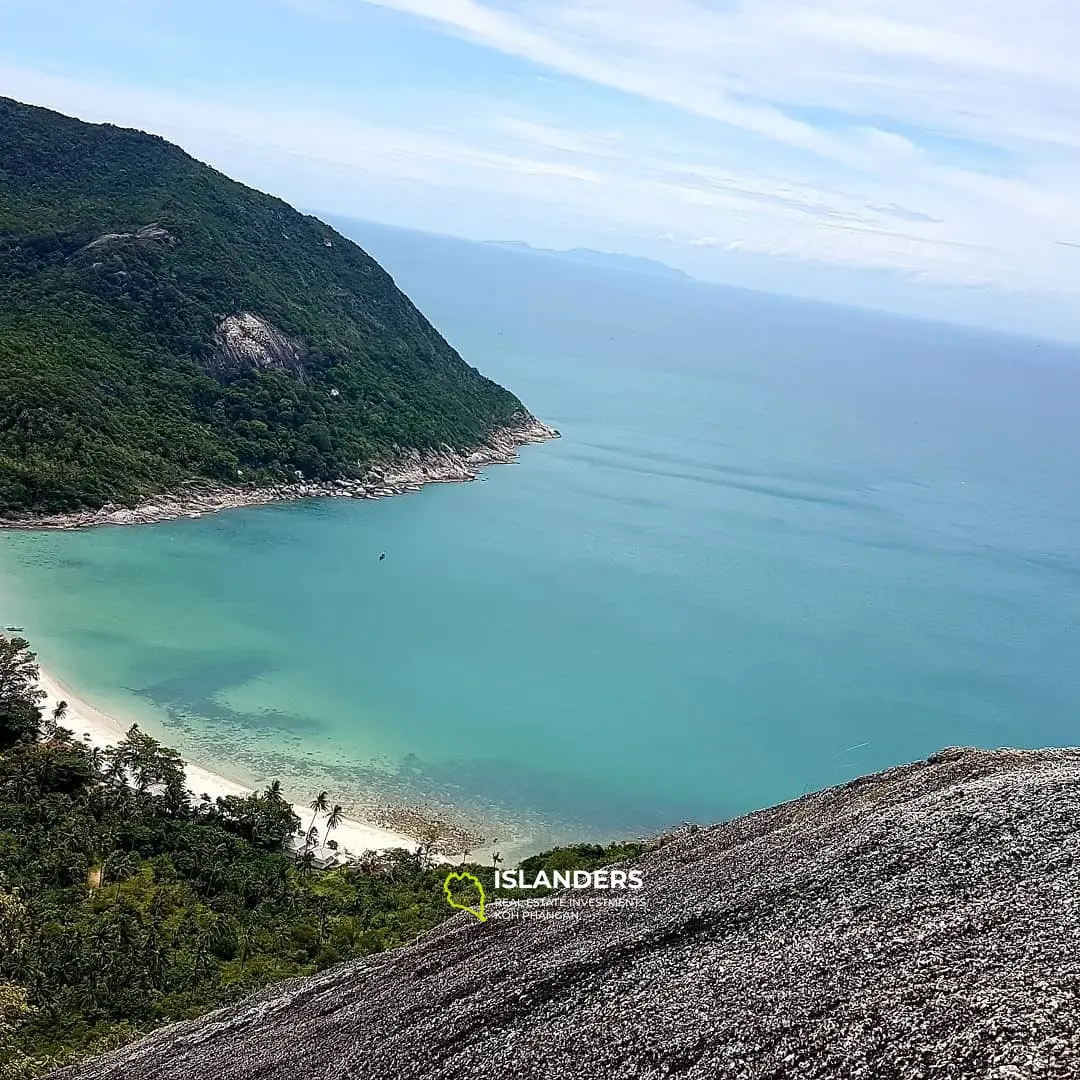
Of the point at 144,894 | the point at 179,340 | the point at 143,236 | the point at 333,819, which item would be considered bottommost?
the point at 144,894

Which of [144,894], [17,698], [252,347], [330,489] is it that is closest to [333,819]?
[144,894]

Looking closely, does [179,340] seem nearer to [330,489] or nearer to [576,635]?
[330,489]

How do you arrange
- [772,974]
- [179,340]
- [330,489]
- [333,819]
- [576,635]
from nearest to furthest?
[772,974]
[333,819]
[576,635]
[179,340]
[330,489]

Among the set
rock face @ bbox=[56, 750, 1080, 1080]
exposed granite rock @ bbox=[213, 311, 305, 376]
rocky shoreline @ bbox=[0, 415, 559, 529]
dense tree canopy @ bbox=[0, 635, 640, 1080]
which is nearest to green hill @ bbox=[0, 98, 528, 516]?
exposed granite rock @ bbox=[213, 311, 305, 376]

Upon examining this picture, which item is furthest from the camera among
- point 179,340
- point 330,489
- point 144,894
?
point 330,489

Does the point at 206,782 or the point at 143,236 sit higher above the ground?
the point at 143,236

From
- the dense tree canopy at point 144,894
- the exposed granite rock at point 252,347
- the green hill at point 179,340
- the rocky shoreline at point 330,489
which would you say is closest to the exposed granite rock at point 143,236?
the green hill at point 179,340

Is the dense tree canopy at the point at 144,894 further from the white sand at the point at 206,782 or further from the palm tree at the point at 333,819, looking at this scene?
the white sand at the point at 206,782
